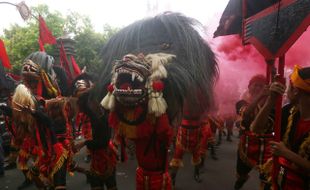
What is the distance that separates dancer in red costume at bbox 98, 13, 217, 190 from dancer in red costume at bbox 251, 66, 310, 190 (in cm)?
68

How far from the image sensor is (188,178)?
544 cm

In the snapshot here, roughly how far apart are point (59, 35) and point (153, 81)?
1641 cm

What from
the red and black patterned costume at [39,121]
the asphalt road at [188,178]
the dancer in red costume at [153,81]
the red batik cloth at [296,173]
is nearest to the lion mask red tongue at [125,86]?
the dancer in red costume at [153,81]

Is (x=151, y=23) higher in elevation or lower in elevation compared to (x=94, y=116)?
higher

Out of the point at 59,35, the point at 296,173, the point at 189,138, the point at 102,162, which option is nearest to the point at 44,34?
the point at 102,162

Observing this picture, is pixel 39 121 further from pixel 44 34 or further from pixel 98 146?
pixel 44 34

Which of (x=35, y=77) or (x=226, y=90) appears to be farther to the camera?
(x=226, y=90)

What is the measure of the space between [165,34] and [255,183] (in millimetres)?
3669

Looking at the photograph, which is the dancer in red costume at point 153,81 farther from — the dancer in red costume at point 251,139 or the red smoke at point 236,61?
the dancer in red costume at point 251,139

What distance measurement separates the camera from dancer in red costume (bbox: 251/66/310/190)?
7.25ft

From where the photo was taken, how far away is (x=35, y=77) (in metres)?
3.90

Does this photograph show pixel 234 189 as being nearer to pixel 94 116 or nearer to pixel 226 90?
pixel 226 90

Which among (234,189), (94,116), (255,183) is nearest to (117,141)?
(94,116)

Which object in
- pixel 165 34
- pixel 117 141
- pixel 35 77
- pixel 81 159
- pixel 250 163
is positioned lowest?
pixel 81 159
